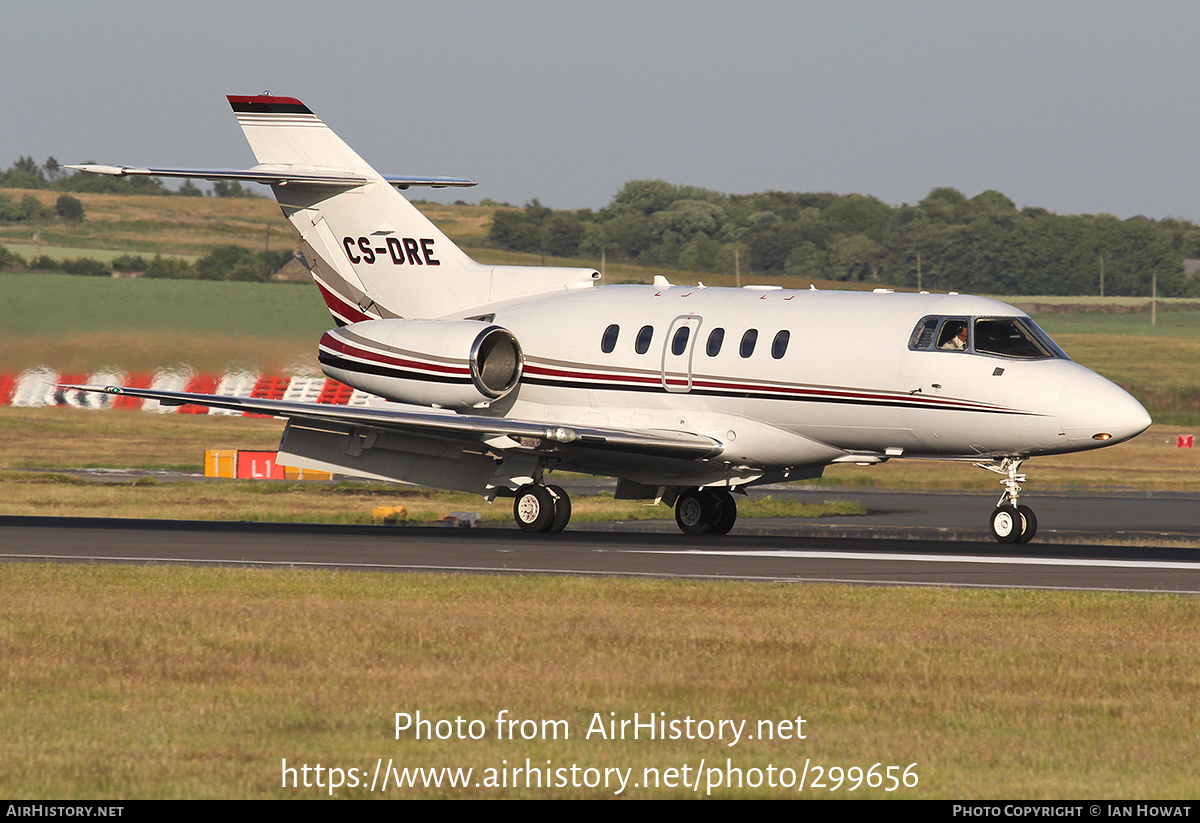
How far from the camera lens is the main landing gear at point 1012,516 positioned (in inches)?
898

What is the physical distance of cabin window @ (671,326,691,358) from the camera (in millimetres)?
25094

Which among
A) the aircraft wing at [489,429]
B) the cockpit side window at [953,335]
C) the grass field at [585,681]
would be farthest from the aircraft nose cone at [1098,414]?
the grass field at [585,681]

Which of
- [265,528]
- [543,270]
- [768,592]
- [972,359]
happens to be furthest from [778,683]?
[543,270]

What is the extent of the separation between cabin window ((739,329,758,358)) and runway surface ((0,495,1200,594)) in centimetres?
289

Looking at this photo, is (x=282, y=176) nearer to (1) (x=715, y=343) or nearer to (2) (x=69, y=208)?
(1) (x=715, y=343)

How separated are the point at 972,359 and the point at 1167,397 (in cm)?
5713

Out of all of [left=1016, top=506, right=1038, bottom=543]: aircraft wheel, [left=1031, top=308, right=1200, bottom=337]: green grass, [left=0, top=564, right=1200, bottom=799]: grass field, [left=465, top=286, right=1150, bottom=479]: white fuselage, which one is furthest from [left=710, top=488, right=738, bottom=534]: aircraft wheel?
[left=1031, top=308, right=1200, bottom=337]: green grass

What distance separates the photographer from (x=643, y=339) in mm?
25562

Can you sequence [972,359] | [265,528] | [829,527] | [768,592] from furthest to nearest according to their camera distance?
[829,527] → [265,528] → [972,359] → [768,592]

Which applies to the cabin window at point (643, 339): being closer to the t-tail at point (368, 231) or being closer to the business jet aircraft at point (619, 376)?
the business jet aircraft at point (619, 376)

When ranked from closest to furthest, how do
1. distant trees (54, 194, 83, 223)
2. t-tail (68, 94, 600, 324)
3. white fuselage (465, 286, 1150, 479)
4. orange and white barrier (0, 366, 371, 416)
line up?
white fuselage (465, 286, 1150, 479), t-tail (68, 94, 600, 324), orange and white barrier (0, 366, 371, 416), distant trees (54, 194, 83, 223)

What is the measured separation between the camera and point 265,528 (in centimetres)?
2548

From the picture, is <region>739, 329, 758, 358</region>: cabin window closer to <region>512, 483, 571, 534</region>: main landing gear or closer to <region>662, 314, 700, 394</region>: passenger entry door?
<region>662, 314, 700, 394</region>: passenger entry door

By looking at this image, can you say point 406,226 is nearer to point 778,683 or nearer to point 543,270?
point 543,270
